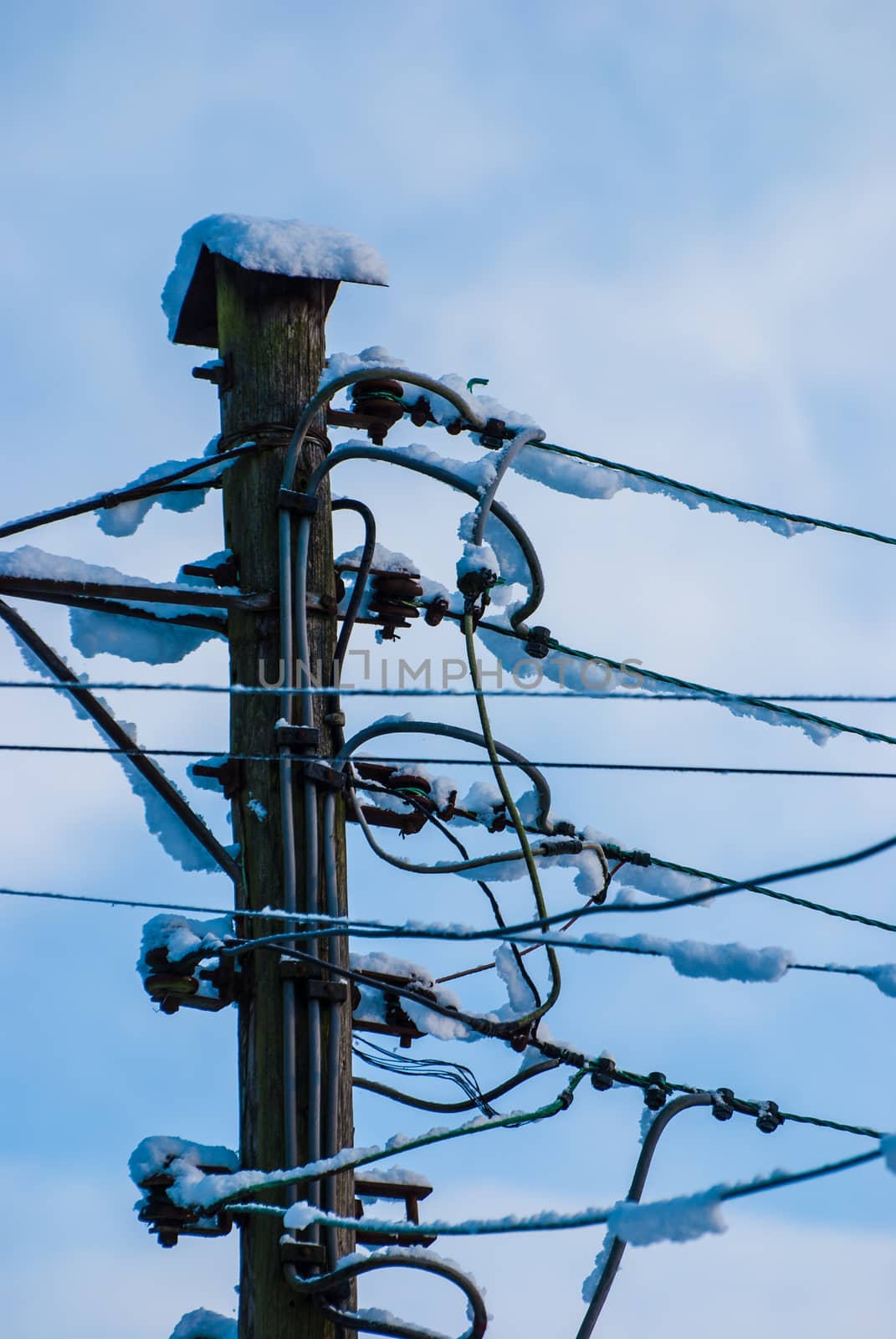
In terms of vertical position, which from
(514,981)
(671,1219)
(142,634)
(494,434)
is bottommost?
(671,1219)

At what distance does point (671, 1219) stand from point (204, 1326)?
6.70 feet

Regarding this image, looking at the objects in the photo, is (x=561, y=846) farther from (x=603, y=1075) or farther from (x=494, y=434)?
(x=494, y=434)

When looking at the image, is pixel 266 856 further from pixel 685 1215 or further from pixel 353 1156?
pixel 685 1215

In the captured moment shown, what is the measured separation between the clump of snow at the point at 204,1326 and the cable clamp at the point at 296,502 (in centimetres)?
249

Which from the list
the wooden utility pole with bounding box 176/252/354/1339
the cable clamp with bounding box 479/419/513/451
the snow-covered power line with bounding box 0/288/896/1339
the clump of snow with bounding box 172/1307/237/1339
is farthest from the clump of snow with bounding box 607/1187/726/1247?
the cable clamp with bounding box 479/419/513/451

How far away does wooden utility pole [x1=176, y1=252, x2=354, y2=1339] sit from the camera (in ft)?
15.1

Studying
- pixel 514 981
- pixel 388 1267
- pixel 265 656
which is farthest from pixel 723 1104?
pixel 265 656

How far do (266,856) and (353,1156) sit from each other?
0.95 meters

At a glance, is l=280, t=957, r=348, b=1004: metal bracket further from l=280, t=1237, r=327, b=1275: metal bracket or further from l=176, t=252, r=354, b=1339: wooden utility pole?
l=280, t=1237, r=327, b=1275: metal bracket

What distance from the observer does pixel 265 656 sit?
509 centimetres

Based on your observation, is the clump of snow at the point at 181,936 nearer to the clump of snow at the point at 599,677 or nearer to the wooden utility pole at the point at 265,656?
the wooden utility pole at the point at 265,656

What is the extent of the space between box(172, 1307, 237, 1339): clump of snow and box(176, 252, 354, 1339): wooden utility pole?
10 cm

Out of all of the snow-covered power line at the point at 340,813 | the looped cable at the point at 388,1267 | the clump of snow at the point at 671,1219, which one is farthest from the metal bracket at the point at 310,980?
the clump of snow at the point at 671,1219

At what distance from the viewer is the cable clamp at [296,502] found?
5141 mm
